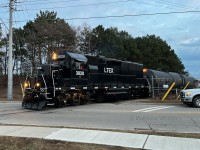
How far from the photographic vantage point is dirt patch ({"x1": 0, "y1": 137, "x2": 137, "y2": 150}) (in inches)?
354

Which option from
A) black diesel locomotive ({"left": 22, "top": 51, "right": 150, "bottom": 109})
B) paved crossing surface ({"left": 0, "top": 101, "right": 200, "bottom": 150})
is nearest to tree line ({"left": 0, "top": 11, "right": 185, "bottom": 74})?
black diesel locomotive ({"left": 22, "top": 51, "right": 150, "bottom": 109})

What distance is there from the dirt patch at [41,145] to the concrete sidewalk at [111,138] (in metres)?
0.40

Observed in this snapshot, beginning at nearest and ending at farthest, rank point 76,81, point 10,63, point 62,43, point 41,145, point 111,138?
point 41,145
point 111,138
point 76,81
point 10,63
point 62,43

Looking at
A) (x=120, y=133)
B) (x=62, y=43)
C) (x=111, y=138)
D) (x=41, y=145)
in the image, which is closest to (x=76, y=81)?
(x=120, y=133)

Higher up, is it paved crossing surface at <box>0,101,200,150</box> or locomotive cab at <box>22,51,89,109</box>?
locomotive cab at <box>22,51,89,109</box>

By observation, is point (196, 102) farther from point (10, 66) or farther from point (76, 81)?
point (10, 66)

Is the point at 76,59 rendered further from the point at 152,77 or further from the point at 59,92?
the point at 152,77

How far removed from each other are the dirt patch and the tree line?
31.3 metres

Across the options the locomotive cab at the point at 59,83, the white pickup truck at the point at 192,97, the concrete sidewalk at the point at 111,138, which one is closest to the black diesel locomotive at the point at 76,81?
the locomotive cab at the point at 59,83

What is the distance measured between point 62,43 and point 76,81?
100 feet

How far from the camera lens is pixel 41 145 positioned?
9273 millimetres

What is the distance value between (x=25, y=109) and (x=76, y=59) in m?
4.86

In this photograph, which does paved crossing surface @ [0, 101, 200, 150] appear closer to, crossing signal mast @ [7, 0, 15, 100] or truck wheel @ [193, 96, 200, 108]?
truck wheel @ [193, 96, 200, 108]

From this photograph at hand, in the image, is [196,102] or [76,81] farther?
[76,81]
